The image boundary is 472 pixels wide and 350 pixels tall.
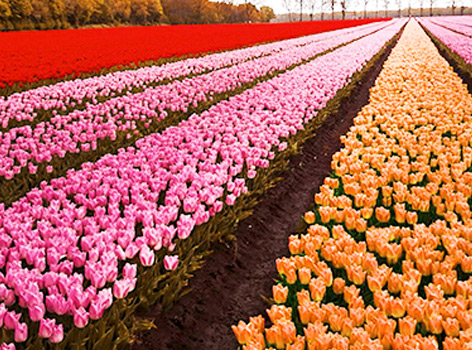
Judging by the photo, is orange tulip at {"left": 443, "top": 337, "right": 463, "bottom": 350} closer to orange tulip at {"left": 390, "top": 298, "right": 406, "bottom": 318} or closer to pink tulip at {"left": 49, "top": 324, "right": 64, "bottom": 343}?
orange tulip at {"left": 390, "top": 298, "right": 406, "bottom": 318}

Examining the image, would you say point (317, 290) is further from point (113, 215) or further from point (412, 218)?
point (113, 215)

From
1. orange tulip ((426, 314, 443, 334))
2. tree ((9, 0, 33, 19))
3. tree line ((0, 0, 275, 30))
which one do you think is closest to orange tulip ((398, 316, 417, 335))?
orange tulip ((426, 314, 443, 334))

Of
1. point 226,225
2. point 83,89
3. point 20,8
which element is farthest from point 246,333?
point 20,8

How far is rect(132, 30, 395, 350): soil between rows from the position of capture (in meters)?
3.34

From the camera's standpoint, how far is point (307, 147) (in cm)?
778

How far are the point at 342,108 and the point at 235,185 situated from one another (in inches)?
283

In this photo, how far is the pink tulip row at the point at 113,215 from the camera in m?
2.45

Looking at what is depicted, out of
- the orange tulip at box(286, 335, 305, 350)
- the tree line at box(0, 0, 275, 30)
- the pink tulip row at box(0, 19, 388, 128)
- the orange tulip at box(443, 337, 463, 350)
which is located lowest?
the orange tulip at box(286, 335, 305, 350)

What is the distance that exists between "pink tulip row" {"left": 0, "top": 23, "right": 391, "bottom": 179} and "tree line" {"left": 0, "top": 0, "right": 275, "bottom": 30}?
35958mm

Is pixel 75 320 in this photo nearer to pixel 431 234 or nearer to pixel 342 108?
pixel 431 234

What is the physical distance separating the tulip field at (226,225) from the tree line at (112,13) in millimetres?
38648

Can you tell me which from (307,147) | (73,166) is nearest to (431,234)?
(73,166)

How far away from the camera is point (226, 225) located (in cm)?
438

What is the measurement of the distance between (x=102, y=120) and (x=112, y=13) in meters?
53.7
